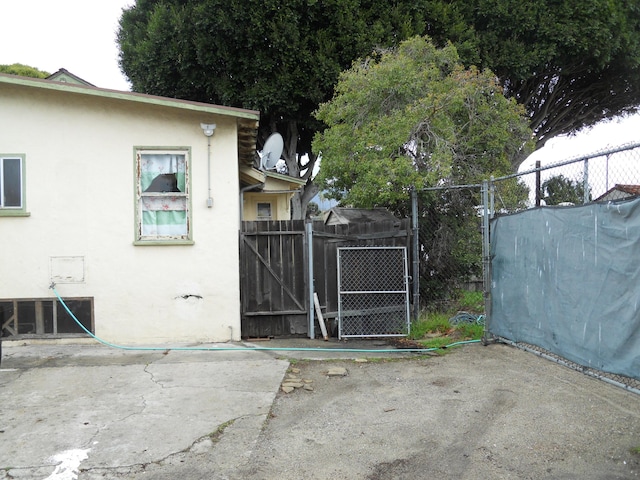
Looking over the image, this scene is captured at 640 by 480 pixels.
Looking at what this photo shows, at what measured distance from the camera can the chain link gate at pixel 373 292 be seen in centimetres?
799

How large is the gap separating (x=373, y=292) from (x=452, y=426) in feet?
12.4

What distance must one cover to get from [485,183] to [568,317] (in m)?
2.31

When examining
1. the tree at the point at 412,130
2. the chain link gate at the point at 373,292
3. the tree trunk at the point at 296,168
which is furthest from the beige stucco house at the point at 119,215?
the tree trunk at the point at 296,168

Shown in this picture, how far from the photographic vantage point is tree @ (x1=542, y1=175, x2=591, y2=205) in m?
6.40

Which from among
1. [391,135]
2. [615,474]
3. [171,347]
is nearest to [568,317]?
[615,474]

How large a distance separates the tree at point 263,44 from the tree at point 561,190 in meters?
8.10

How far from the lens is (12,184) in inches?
293

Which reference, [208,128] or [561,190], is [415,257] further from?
[208,128]

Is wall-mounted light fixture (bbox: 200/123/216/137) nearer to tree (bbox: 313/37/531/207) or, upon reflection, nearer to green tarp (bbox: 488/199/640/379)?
tree (bbox: 313/37/531/207)

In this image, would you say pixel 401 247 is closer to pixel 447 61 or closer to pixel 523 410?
pixel 523 410

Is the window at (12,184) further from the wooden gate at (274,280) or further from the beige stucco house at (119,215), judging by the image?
the wooden gate at (274,280)

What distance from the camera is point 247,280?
311 inches

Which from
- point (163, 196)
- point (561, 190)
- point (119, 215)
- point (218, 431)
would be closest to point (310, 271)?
point (163, 196)

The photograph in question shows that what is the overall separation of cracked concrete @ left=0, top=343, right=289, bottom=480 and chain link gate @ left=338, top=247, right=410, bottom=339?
1774 millimetres
